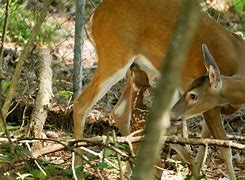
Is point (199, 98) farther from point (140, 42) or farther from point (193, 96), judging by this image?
point (140, 42)

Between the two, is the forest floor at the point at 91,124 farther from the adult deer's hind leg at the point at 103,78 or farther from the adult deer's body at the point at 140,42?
the adult deer's body at the point at 140,42

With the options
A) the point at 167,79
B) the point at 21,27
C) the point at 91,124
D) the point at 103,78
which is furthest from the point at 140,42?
the point at 167,79

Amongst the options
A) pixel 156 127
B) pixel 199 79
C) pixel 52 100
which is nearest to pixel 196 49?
pixel 199 79

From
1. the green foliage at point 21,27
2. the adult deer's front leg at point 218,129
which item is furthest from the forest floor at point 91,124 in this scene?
the green foliage at point 21,27

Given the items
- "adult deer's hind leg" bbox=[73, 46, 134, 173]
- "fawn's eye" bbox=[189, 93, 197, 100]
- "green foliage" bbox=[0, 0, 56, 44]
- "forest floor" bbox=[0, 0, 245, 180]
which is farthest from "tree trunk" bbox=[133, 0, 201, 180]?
"green foliage" bbox=[0, 0, 56, 44]

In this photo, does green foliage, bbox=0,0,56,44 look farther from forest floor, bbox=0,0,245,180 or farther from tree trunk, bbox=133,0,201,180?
tree trunk, bbox=133,0,201,180

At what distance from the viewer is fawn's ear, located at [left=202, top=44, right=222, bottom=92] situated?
Result: 5.23m

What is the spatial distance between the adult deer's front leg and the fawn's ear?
361 mm

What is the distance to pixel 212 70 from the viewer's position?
5.23 meters

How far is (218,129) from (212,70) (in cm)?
63

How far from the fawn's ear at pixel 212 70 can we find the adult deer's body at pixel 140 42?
0.48m

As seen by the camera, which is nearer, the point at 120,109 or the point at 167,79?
the point at 167,79

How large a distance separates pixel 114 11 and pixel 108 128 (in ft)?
4.88

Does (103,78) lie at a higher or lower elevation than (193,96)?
higher
